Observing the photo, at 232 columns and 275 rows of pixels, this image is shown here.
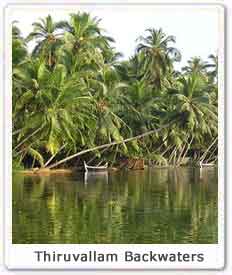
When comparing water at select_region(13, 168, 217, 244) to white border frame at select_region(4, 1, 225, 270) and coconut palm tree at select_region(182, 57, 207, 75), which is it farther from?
coconut palm tree at select_region(182, 57, 207, 75)

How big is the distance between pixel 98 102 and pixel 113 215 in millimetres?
6307

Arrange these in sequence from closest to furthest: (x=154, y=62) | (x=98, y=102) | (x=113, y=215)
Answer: (x=113, y=215) → (x=98, y=102) → (x=154, y=62)

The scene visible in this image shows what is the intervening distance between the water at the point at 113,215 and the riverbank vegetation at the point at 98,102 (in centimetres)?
181

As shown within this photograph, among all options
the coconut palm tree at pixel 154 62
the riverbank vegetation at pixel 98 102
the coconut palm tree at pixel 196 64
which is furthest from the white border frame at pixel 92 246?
the coconut palm tree at pixel 154 62

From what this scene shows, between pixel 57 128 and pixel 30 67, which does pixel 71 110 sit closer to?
pixel 57 128

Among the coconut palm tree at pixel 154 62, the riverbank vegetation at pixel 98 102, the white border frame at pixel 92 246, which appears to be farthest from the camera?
the coconut palm tree at pixel 154 62

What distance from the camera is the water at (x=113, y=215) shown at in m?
5.65

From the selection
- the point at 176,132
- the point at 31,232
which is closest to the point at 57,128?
the point at 176,132

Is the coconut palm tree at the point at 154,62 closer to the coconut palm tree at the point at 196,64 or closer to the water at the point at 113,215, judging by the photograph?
the coconut palm tree at the point at 196,64

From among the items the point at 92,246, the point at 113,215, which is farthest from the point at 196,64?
the point at 92,246

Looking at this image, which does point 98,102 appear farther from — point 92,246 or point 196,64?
point 92,246

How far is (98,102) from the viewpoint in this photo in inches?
530

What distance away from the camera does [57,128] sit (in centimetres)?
1286

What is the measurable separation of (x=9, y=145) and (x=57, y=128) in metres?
8.23
